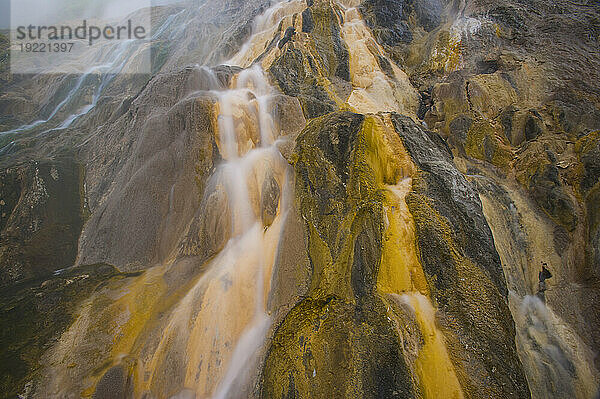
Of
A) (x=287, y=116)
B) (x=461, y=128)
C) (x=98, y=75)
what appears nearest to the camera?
(x=287, y=116)

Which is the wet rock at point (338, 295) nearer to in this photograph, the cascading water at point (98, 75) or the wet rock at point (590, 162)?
the wet rock at point (590, 162)

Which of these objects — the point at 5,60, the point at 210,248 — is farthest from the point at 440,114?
the point at 5,60

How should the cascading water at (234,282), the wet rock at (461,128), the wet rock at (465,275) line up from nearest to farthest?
the wet rock at (465,275) → the cascading water at (234,282) → the wet rock at (461,128)

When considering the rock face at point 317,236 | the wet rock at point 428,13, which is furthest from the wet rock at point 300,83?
the wet rock at point 428,13

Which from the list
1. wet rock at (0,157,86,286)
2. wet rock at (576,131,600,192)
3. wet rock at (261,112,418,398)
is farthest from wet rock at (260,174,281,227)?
wet rock at (576,131,600,192)

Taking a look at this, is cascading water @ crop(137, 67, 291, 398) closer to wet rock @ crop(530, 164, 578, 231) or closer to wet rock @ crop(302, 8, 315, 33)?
wet rock @ crop(302, 8, 315, 33)

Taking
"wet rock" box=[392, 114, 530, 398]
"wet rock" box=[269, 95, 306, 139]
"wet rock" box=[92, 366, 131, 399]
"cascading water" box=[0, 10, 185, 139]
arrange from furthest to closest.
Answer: "cascading water" box=[0, 10, 185, 139] → "wet rock" box=[269, 95, 306, 139] → "wet rock" box=[92, 366, 131, 399] → "wet rock" box=[392, 114, 530, 398]

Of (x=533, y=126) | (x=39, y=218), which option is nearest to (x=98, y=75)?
(x=39, y=218)

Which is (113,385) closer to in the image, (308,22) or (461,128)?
(461,128)
